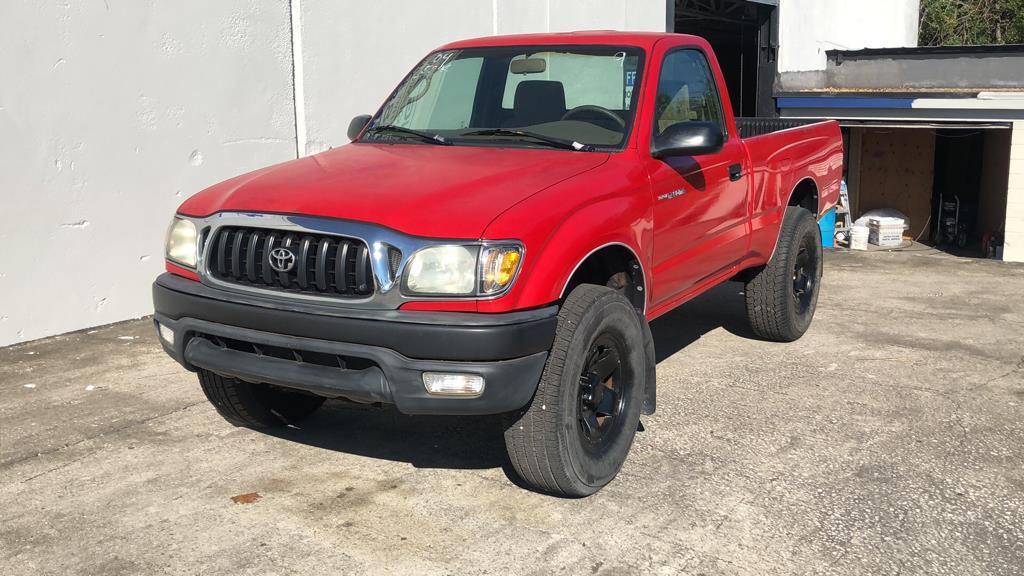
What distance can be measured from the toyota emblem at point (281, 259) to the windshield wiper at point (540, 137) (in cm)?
145

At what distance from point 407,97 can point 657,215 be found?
1638 mm

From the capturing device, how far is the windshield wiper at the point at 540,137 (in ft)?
15.9

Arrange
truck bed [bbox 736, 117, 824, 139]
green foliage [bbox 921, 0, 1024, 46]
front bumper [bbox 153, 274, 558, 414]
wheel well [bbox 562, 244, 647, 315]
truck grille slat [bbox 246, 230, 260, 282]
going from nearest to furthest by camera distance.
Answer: front bumper [bbox 153, 274, 558, 414] → truck grille slat [bbox 246, 230, 260, 282] → wheel well [bbox 562, 244, 647, 315] → truck bed [bbox 736, 117, 824, 139] → green foliage [bbox 921, 0, 1024, 46]

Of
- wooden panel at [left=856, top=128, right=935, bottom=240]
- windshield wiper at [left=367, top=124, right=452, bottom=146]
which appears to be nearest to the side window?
windshield wiper at [left=367, top=124, right=452, bottom=146]

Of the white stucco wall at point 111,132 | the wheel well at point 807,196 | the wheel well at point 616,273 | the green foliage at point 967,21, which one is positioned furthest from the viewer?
the green foliage at point 967,21

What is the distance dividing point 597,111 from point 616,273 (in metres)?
0.89

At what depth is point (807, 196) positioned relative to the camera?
24.5 feet

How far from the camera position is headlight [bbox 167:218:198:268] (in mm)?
4375

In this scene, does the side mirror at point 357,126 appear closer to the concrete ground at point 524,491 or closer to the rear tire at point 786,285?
the concrete ground at point 524,491

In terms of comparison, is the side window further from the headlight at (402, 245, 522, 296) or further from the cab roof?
the headlight at (402, 245, 522, 296)

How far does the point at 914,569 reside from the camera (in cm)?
375

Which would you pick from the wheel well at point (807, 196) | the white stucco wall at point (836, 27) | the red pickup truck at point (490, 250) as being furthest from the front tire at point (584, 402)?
the white stucco wall at point (836, 27)

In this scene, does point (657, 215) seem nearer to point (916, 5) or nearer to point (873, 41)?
point (873, 41)

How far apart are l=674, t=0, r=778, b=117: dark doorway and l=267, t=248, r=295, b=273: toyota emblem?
12.9m
